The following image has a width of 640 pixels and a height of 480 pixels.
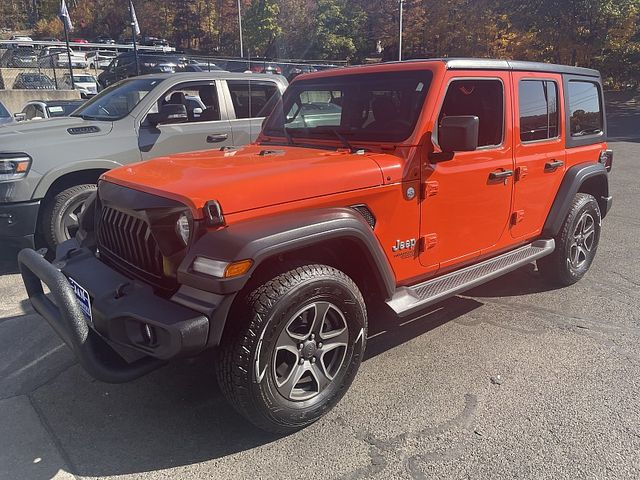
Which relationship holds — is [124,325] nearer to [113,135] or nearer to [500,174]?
[500,174]

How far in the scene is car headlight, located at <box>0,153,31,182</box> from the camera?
480cm

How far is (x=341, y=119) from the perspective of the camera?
3.71 meters

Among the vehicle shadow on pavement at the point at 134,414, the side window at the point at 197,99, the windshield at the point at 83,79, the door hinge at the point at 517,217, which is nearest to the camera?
the vehicle shadow on pavement at the point at 134,414

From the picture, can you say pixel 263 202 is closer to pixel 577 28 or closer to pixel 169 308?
pixel 169 308

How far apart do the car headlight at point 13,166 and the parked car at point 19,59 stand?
1315 inches

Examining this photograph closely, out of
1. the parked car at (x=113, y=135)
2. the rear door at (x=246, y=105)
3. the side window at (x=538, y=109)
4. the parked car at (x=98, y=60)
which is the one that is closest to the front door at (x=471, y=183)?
the side window at (x=538, y=109)

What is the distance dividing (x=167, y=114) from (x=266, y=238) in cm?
392

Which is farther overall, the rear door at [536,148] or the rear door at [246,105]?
the rear door at [246,105]

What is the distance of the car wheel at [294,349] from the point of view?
248 cm

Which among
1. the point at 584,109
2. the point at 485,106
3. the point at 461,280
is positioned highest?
the point at 485,106

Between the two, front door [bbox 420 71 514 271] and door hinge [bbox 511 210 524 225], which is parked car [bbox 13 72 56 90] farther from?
door hinge [bbox 511 210 524 225]

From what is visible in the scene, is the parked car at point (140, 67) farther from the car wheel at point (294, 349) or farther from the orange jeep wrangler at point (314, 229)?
the car wheel at point (294, 349)

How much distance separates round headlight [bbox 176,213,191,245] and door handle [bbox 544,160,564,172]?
3005mm

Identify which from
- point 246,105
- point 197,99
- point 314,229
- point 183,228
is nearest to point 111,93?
point 197,99
